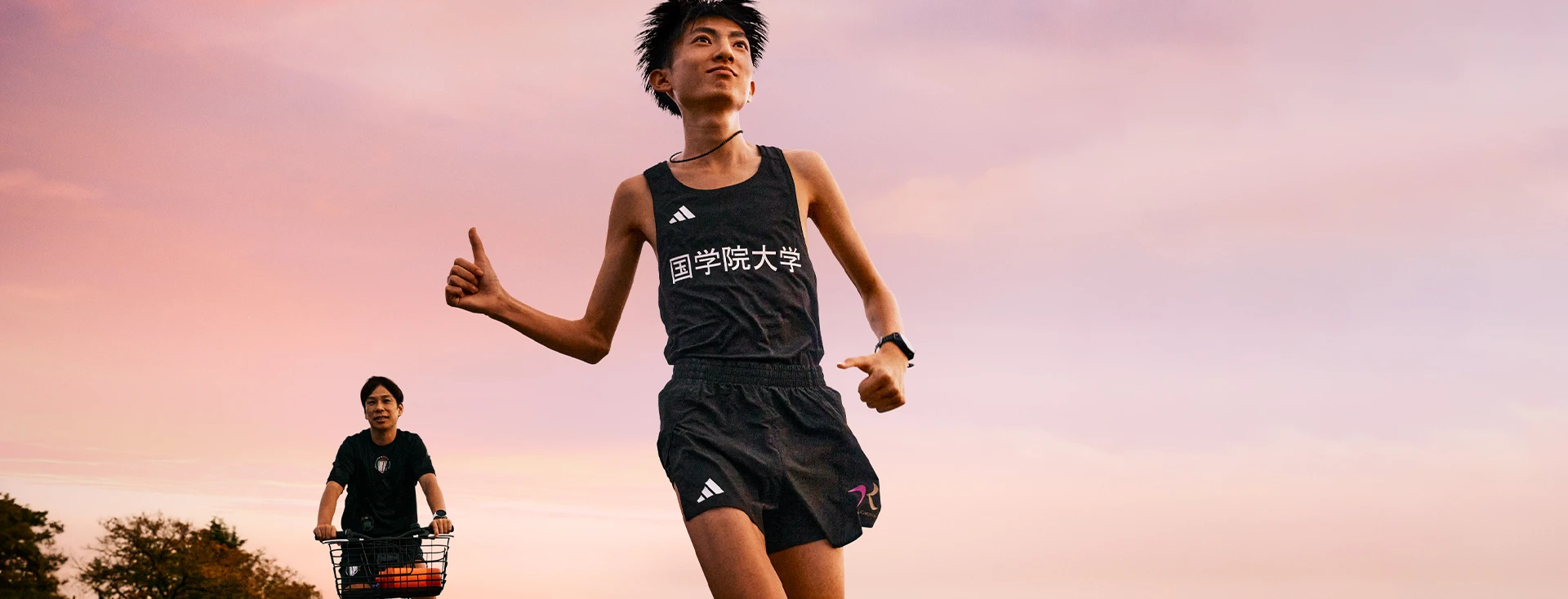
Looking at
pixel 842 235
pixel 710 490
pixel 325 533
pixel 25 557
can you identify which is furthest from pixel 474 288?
pixel 25 557

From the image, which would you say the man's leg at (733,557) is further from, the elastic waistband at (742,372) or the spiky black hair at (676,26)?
the spiky black hair at (676,26)

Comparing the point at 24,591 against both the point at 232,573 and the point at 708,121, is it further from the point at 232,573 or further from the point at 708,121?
the point at 708,121

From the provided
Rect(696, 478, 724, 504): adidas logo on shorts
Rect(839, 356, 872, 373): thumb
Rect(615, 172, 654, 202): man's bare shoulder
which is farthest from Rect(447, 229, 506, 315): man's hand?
Rect(839, 356, 872, 373): thumb

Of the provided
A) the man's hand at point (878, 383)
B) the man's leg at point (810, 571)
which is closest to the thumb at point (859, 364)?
the man's hand at point (878, 383)

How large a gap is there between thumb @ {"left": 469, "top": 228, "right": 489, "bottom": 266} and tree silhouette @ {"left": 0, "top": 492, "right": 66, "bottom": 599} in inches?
854

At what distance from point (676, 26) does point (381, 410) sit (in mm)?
5212

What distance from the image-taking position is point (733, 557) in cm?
398

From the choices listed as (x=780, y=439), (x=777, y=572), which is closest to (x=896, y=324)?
(x=780, y=439)

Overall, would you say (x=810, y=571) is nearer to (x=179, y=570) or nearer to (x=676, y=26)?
(x=676, y=26)

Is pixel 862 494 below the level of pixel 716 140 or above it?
below

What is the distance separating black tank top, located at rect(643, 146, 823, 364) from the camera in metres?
4.37

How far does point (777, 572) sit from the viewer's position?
171 inches

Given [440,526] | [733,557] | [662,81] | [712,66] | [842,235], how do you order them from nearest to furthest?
[733,557]
[712,66]
[842,235]
[662,81]
[440,526]

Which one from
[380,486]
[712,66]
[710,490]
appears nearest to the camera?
[710,490]
